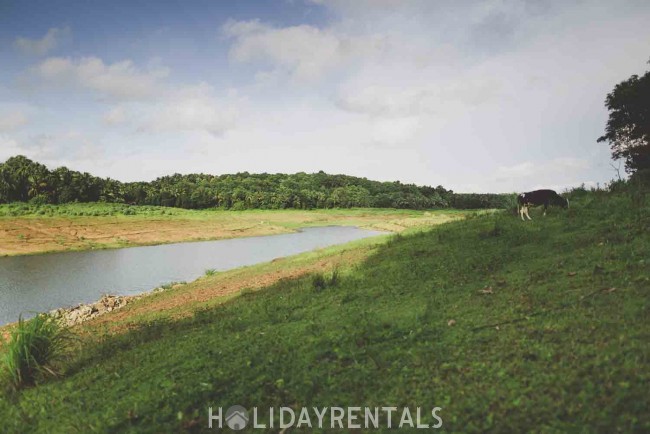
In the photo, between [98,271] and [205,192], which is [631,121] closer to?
[98,271]

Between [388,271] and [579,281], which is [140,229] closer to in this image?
[388,271]

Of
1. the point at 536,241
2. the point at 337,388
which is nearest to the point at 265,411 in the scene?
the point at 337,388

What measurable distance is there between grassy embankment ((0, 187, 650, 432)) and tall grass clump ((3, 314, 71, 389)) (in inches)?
19.7

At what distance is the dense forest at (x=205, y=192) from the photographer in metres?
69.2

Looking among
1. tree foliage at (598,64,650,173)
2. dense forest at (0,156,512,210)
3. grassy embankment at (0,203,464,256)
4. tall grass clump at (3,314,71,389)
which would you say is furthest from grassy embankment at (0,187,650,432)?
grassy embankment at (0,203,464,256)

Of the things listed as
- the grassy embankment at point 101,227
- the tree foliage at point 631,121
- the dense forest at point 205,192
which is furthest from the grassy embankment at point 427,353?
the grassy embankment at point 101,227

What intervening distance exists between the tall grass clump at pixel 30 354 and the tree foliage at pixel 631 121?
1495 inches

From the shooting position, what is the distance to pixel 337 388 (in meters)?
5.47

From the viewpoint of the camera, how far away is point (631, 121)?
32.4 meters

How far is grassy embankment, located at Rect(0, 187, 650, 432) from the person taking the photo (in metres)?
4.41

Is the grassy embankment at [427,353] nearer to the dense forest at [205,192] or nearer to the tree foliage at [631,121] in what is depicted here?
the dense forest at [205,192]

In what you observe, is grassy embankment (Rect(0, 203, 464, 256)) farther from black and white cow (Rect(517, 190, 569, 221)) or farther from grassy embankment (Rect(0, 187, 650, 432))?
black and white cow (Rect(517, 190, 569, 221))

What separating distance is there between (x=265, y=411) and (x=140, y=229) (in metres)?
59.7

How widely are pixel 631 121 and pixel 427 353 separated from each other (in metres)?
37.8
